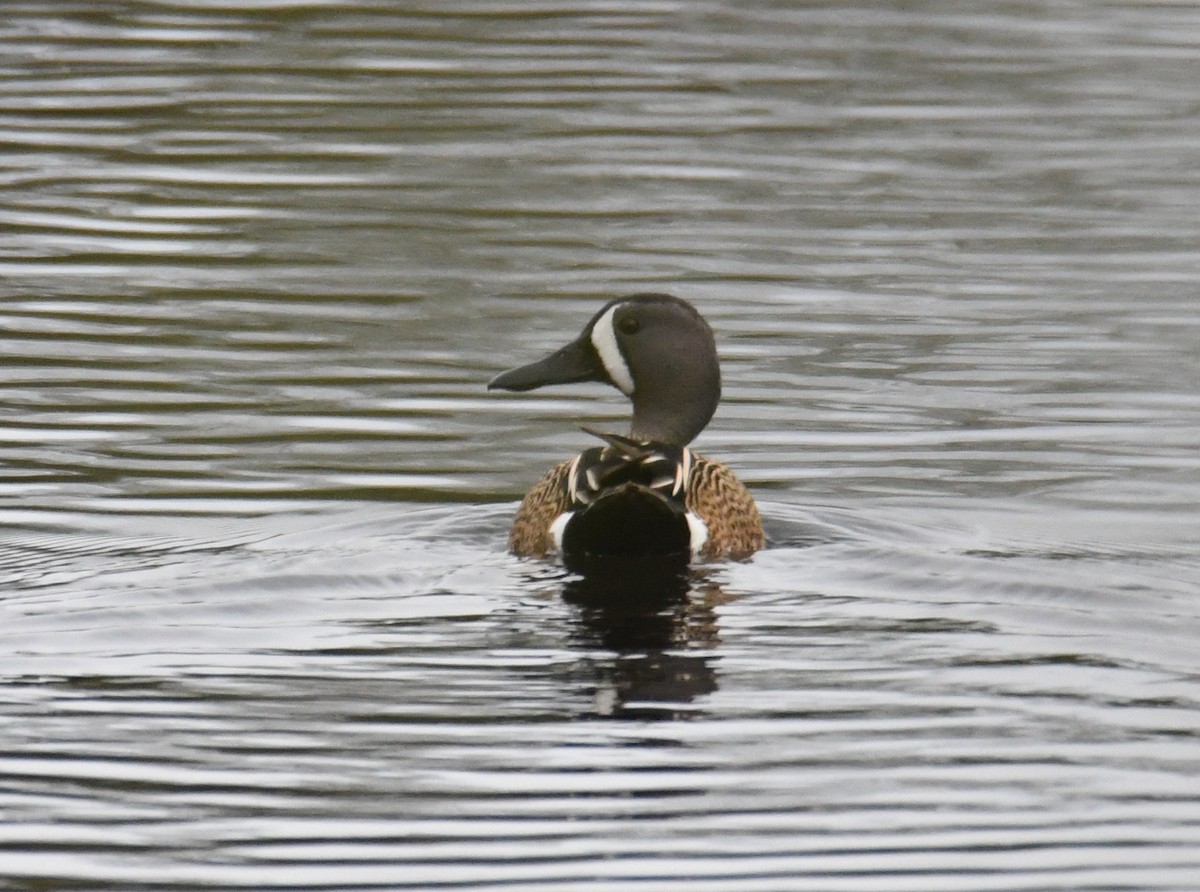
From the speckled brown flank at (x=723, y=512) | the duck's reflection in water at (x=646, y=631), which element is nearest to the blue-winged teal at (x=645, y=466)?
the speckled brown flank at (x=723, y=512)

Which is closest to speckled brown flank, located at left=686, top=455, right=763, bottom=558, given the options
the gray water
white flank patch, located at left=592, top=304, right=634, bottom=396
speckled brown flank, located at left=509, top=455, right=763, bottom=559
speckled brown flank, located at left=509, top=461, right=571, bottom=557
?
speckled brown flank, located at left=509, top=455, right=763, bottom=559

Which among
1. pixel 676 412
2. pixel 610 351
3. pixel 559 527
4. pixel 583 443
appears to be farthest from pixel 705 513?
pixel 583 443

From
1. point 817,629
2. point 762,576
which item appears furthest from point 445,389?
point 817,629

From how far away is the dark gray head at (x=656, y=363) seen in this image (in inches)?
352

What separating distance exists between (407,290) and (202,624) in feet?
17.1

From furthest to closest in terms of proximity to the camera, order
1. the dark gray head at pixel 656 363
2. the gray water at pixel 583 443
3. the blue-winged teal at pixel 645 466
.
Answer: the dark gray head at pixel 656 363 → the blue-winged teal at pixel 645 466 → the gray water at pixel 583 443

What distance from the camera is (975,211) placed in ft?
45.2

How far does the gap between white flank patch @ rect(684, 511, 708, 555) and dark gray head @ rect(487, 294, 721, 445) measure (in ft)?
2.90

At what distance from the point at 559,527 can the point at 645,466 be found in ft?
1.50

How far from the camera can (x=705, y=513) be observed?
8234mm

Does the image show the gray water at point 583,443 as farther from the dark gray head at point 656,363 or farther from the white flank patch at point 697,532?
the dark gray head at point 656,363

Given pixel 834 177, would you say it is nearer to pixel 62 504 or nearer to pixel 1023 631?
pixel 62 504

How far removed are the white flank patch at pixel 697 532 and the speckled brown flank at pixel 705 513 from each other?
0.03 m

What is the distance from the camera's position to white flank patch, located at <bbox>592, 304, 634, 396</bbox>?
9.05m
